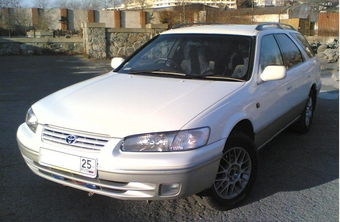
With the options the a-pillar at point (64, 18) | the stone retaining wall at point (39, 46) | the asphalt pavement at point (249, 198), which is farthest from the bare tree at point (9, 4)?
the asphalt pavement at point (249, 198)

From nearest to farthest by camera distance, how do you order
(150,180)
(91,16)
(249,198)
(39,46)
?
(150,180), (249,198), (39,46), (91,16)

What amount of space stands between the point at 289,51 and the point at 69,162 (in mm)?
3379

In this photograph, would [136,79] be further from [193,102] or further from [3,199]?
[3,199]

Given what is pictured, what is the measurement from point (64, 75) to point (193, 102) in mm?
8776

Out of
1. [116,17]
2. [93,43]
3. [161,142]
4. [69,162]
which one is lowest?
[69,162]

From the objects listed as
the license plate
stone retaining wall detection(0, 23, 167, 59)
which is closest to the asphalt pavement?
the license plate

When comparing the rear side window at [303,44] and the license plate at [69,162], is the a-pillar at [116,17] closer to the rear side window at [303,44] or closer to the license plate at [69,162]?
the rear side window at [303,44]

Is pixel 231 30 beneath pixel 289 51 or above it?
above

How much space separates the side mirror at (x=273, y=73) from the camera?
3.85 meters

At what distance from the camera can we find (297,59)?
17.1 ft

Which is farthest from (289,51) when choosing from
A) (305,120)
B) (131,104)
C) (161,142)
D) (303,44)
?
(161,142)

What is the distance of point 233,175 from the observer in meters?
3.50

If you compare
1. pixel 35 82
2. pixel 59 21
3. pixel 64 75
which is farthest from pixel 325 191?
pixel 59 21

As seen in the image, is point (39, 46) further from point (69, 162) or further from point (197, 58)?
point (69, 162)
